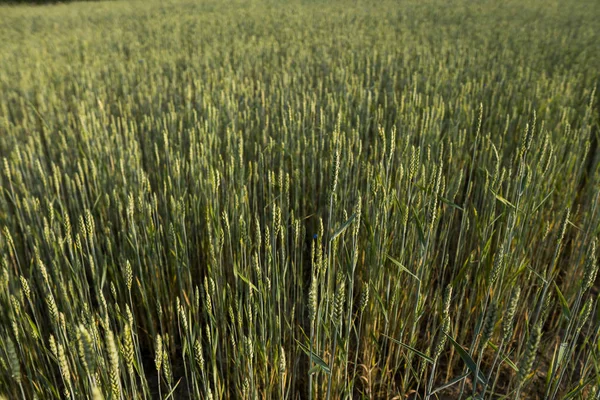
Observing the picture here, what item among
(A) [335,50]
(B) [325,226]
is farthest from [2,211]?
(A) [335,50]

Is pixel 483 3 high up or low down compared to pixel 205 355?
up

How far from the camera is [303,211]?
1.53m

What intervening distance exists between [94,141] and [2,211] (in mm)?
447

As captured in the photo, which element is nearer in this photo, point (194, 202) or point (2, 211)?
point (194, 202)

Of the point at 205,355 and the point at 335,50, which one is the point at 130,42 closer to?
the point at 335,50

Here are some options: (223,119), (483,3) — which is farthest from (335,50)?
(483,3)

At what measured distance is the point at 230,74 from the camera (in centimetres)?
298

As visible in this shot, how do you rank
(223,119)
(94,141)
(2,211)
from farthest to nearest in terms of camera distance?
(223,119), (94,141), (2,211)

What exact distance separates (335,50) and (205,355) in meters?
3.21

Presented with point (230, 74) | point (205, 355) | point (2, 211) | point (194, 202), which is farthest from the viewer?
point (230, 74)

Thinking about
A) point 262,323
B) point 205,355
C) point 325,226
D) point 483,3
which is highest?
point 483,3

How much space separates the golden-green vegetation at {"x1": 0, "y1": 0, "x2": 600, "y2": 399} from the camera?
944mm

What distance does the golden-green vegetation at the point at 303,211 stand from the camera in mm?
944

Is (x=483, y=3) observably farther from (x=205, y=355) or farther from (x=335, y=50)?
(x=205, y=355)
